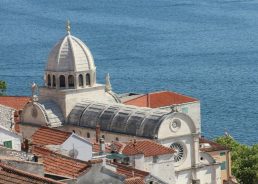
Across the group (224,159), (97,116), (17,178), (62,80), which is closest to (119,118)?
(97,116)

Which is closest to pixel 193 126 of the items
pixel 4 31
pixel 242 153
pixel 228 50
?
pixel 242 153

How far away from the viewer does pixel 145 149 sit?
4388 cm

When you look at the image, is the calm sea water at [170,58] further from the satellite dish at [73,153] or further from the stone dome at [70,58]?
the satellite dish at [73,153]

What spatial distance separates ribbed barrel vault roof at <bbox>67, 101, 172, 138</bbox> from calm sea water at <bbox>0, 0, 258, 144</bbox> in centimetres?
3080

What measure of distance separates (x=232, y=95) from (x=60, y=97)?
177 feet

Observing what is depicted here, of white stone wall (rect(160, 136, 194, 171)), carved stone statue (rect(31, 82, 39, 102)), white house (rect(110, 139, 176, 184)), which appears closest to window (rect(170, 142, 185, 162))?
white stone wall (rect(160, 136, 194, 171))

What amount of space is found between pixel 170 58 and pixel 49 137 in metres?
99.3

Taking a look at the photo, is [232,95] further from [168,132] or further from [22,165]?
[22,165]

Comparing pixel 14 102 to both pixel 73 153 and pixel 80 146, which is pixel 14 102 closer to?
pixel 80 146

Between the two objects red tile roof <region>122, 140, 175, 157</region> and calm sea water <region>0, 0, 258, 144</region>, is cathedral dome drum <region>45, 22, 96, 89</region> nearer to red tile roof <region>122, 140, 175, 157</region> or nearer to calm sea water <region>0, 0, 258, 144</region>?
red tile roof <region>122, 140, 175, 157</region>

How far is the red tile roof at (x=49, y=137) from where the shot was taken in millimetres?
41056

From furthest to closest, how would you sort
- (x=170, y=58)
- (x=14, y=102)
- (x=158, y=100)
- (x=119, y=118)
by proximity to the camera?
(x=170, y=58), (x=158, y=100), (x=14, y=102), (x=119, y=118)

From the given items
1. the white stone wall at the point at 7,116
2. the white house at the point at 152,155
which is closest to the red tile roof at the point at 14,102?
the white stone wall at the point at 7,116

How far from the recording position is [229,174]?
174ft
